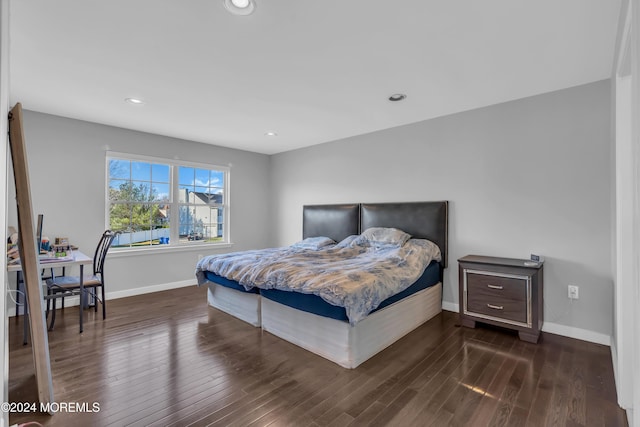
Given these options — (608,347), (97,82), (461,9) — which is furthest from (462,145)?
(97,82)

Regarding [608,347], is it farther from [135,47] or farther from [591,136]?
[135,47]

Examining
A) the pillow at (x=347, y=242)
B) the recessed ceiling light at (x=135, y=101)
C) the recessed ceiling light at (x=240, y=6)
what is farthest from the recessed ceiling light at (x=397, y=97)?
the recessed ceiling light at (x=135, y=101)

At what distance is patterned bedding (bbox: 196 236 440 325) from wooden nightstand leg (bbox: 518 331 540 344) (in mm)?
1025

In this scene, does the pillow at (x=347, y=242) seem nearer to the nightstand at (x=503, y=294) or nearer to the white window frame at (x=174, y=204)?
the nightstand at (x=503, y=294)

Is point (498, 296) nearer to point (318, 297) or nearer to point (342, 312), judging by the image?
point (342, 312)

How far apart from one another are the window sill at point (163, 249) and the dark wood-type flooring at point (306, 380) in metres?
1.26

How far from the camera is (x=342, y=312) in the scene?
7.63 ft

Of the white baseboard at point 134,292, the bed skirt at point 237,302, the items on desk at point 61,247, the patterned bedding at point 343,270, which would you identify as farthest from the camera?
the white baseboard at point 134,292

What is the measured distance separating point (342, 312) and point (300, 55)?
2011 mm

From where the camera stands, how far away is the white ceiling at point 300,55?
183cm

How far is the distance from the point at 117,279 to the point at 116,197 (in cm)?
116

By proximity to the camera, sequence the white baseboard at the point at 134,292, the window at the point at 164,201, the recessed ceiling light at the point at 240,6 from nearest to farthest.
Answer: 1. the recessed ceiling light at the point at 240,6
2. the white baseboard at the point at 134,292
3. the window at the point at 164,201

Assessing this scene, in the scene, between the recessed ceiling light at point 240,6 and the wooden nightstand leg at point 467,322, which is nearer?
the recessed ceiling light at point 240,6

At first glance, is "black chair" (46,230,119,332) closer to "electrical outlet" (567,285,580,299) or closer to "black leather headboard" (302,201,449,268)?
"black leather headboard" (302,201,449,268)
